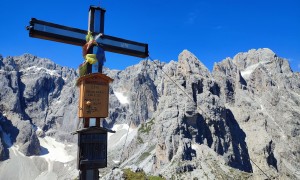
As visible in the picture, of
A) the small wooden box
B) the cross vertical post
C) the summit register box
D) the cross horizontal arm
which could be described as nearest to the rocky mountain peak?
the cross horizontal arm

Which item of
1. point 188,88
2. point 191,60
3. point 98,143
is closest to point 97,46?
point 98,143

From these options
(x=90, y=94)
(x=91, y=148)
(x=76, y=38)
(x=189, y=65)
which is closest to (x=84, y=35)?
(x=76, y=38)

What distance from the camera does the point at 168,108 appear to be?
532 ft

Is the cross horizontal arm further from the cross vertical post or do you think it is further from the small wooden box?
the small wooden box

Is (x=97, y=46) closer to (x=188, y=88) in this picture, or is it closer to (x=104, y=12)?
(x=104, y=12)

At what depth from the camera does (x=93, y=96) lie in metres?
12.1

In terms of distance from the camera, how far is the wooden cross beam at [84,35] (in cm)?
1151

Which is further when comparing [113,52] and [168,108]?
[168,108]

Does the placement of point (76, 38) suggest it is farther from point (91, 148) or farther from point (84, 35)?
point (91, 148)

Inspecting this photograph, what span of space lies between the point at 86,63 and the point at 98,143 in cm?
299

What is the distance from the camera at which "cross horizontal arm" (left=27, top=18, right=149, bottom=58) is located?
37.7 feet

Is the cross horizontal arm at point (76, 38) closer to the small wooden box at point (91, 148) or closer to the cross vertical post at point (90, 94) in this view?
the cross vertical post at point (90, 94)

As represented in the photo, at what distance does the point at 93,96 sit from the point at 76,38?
2.29 m

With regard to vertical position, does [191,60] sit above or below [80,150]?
above
